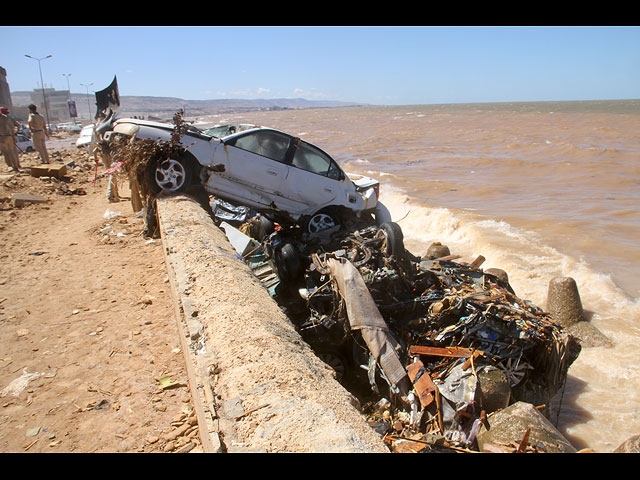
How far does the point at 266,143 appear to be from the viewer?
7355 mm

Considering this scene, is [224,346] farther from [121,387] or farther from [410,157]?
[410,157]

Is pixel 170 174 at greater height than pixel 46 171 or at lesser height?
greater

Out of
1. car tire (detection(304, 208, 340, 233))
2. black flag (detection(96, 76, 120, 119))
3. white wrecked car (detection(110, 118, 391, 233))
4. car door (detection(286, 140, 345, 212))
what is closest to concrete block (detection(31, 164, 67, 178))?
black flag (detection(96, 76, 120, 119))

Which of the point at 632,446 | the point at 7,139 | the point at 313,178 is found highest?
the point at 7,139

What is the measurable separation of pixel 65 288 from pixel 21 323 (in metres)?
0.99

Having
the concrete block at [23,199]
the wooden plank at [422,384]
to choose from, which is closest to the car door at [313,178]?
the wooden plank at [422,384]

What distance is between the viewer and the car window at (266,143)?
23.6ft

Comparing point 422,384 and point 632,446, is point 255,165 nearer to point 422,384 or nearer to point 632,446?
point 422,384

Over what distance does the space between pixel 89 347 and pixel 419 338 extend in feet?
12.0

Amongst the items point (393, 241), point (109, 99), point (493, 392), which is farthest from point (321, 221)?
point (109, 99)

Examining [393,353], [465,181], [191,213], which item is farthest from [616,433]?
[465,181]

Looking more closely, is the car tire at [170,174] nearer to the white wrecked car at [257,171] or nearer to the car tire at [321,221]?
the white wrecked car at [257,171]

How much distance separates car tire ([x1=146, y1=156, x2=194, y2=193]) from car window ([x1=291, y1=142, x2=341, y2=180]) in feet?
5.91
